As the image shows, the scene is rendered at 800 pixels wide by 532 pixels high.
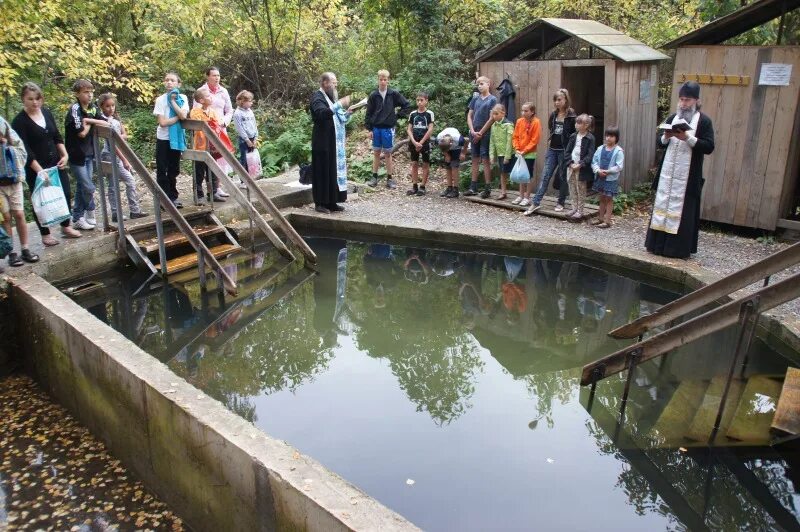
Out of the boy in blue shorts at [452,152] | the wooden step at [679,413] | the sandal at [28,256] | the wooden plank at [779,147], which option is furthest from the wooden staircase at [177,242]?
the wooden plank at [779,147]

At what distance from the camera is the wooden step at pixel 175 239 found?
782 cm

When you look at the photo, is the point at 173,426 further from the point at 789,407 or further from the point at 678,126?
the point at 678,126

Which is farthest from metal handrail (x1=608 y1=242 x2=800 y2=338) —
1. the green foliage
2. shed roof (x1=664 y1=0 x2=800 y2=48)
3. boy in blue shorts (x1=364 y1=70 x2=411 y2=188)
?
boy in blue shorts (x1=364 y1=70 x2=411 y2=188)

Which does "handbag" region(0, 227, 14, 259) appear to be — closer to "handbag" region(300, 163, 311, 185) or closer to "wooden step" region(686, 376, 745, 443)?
"handbag" region(300, 163, 311, 185)

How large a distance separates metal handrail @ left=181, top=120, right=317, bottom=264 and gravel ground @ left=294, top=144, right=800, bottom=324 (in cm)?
122

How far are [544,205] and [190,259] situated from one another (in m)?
4.98

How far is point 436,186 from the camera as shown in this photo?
11.3 meters

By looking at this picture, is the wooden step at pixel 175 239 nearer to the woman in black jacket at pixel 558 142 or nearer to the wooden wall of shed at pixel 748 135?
the woman in black jacket at pixel 558 142

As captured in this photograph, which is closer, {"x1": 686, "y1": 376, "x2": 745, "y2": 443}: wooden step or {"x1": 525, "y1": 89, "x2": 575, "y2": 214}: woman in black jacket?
{"x1": 686, "y1": 376, "x2": 745, "y2": 443}: wooden step

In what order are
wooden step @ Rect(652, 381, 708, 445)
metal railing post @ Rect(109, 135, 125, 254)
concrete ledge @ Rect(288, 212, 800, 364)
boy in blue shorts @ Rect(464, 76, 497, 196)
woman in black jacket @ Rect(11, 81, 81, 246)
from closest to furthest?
wooden step @ Rect(652, 381, 708, 445) → concrete ledge @ Rect(288, 212, 800, 364) → woman in black jacket @ Rect(11, 81, 81, 246) → metal railing post @ Rect(109, 135, 125, 254) → boy in blue shorts @ Rect(464, 76, 497, 196)

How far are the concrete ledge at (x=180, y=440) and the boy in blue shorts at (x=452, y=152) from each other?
6137 mm

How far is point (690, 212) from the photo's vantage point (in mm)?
7391

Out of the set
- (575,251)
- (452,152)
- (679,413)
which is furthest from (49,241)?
(679,413)

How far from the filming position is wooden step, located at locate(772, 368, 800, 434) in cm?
441
